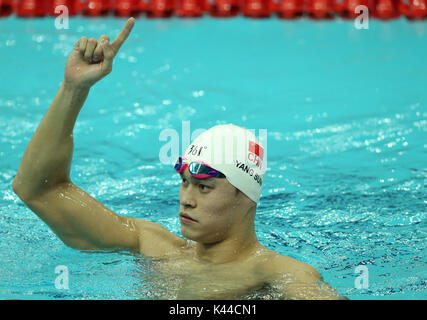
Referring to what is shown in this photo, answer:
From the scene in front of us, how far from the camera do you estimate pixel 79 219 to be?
2.99m

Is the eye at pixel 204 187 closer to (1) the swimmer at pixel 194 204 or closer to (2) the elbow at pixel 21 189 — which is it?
(1) the swimmer at pixel 194 204

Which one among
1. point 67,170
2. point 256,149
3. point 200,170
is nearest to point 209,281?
point 200,170

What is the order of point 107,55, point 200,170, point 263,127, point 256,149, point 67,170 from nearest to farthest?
point 107,55 < point 200,170 < point 67,170 < point 256,149 < point 263,127

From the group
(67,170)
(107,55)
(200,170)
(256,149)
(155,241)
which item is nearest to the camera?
(107,55)

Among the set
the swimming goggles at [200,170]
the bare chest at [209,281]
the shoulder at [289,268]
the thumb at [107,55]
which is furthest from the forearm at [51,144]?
the shoulder at [289,268]

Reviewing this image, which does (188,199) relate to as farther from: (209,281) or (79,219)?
(79,219)

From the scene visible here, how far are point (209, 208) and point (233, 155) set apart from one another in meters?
0.26

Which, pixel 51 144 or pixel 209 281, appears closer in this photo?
pixel 51 144

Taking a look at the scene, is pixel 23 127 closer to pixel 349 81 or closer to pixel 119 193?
pixel 119 193

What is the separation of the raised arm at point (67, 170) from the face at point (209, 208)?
40 centimetres

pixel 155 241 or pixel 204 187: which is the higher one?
pixel 204 187

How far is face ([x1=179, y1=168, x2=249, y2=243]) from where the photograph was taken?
9.39ft

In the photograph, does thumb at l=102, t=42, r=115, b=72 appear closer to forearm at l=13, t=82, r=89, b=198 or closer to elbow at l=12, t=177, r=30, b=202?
forearm at l=13, t=82, r=89, b=198
